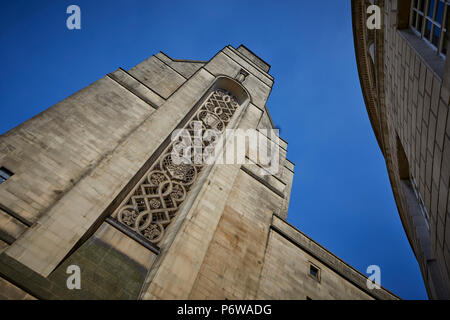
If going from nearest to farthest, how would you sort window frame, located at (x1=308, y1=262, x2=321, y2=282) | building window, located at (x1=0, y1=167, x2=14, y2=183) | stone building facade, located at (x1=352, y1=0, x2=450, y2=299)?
stone building facade, located at (x1=352, y1=0, x2=450, y2=299)
building window, located at (x1=0, y1=167, x2=14, y2=183)
window frame, located at (x1=308, y1=262, x2=321, y2=282)

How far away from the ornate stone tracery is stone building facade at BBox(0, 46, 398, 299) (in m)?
0.03

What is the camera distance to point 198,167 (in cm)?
868

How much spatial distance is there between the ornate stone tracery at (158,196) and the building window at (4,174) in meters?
2.13

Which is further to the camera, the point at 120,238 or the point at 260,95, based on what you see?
the point at 260,95

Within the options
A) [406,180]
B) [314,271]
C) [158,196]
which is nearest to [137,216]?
[158,196]

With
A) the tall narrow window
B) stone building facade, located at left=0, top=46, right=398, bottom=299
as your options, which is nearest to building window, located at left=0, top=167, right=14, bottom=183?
stone building facade, located at left=0, top=46, right=398, bottom=299

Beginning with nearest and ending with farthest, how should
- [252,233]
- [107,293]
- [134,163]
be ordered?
[107,293] → [134,163] → [252,233]

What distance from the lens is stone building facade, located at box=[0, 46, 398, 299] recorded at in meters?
4.76

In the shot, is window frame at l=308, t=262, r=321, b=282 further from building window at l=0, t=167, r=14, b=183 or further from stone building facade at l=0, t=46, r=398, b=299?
building window at l=0, t=167, r=14, b=183

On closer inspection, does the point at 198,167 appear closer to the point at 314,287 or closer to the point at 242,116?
the point at 242,116

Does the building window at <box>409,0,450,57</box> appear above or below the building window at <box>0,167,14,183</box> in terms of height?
above

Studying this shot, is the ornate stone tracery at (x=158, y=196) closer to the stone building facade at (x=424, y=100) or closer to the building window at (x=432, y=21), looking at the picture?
the stone building facade at (x=424, y=100)

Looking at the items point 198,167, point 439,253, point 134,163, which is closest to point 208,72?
point 198,167

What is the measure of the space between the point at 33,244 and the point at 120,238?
1.74m
